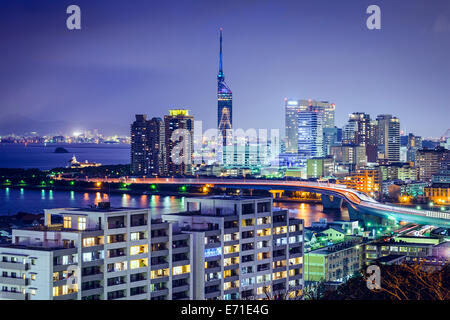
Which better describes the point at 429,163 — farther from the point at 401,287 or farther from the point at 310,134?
the point at 401,287

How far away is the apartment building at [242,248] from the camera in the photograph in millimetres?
6750

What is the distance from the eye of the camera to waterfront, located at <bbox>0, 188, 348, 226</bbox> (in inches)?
808

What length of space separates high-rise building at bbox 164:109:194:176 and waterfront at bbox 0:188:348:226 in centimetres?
1039

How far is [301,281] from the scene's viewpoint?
7789mm

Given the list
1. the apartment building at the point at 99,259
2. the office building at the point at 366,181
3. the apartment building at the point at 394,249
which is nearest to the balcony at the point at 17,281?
the apartment building at the point at 99,259

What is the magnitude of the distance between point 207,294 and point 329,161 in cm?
3500

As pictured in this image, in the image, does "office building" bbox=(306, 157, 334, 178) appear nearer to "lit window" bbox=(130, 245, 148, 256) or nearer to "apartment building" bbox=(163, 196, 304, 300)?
"apartment building" bbox=(163, 196, 304, 300)

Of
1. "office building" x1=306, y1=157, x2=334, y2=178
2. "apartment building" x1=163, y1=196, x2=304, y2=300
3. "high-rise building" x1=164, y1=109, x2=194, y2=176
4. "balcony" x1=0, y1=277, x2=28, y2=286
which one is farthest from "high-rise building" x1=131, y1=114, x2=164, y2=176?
"balcony" x1=0, y1=277, x2=28, y2=286

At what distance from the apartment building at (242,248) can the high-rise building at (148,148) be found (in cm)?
3237

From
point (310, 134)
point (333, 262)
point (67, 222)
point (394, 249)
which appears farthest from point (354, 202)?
point (310, 134)

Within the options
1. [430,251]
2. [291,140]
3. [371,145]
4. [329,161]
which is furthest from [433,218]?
[291,140]

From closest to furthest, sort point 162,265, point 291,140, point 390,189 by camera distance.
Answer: point 162,265
point 390,189
point 291,140

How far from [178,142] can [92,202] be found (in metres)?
17.5
